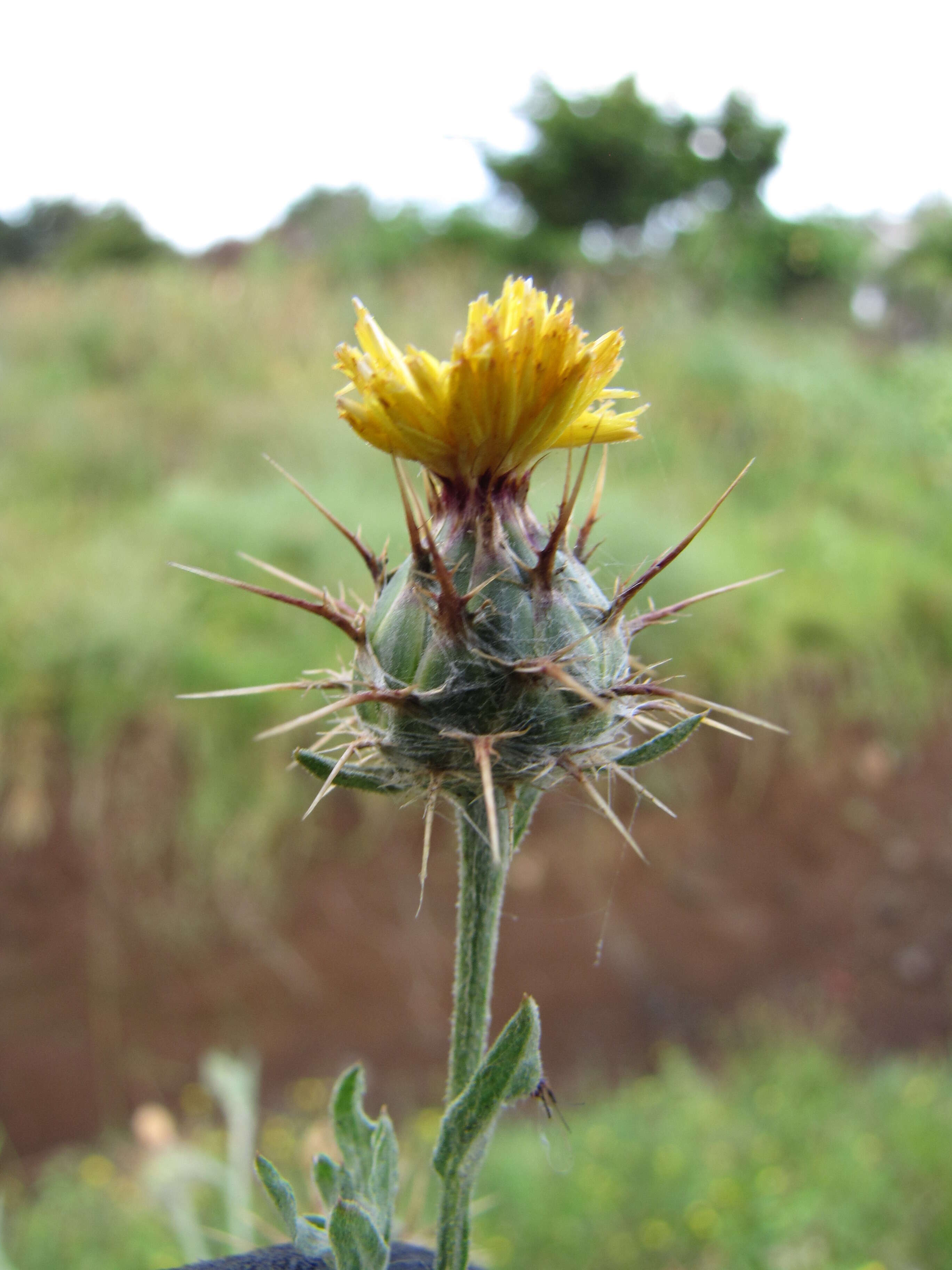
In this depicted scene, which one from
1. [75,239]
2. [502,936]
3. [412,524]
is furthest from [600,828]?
[75,239]

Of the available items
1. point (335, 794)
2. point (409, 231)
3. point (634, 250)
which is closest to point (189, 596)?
point (335, 794)

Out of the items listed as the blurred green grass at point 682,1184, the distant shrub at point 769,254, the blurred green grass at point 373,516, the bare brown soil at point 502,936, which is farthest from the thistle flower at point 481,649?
the distant shrub at point 769,254

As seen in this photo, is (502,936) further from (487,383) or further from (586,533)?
(487,383)

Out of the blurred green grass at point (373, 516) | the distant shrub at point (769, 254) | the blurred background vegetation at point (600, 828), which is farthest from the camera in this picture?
the distant shrub at point (769, 254)

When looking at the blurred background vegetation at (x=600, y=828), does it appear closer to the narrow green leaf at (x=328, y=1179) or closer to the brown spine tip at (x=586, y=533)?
the brown spine tip at (x=586, y=533)

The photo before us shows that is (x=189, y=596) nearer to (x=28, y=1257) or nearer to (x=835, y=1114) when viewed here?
(x=28, y=1257)

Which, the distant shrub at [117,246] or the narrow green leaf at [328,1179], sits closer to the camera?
the narrow green leaf at [328,1179]

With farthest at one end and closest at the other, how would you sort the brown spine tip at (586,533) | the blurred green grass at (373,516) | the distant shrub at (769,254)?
1. the distant shrub at (769,254)
2. the blurred green grass at (373,516)
3. the brown spine tip at (586,533)

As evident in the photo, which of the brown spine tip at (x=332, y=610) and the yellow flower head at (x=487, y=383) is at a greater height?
the yellow flower head at (x=487, y=383)
